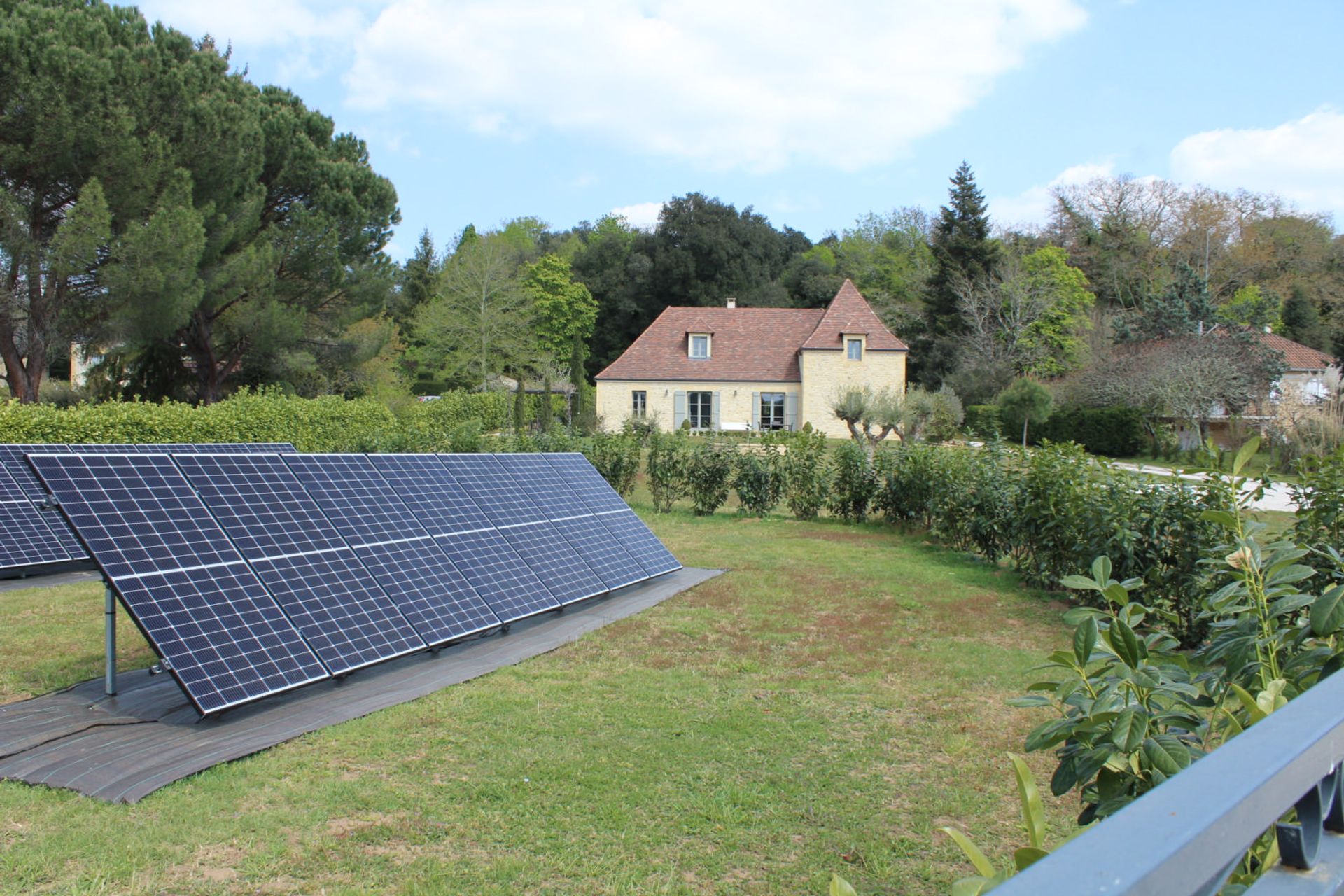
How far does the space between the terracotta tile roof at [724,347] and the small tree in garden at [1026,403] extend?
9.40 m

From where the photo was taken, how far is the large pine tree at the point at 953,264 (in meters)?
45.6

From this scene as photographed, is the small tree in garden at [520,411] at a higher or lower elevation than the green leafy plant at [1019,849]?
higher

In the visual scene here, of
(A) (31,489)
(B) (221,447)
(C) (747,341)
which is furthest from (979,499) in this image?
(C) (747,341)

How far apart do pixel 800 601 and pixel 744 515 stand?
7141 millimetres

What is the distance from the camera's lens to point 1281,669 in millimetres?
2045

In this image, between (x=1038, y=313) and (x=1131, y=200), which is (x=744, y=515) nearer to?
(x=1038, y=313)

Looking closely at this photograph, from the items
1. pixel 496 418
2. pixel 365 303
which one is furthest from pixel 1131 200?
pixel 365 303

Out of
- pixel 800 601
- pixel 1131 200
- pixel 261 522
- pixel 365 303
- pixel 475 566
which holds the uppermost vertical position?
pixel 1131 200

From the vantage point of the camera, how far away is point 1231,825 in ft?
2.98

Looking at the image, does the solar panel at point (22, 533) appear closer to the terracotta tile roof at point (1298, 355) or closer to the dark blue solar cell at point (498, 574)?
the dark blue solar cell at point (498, 574)

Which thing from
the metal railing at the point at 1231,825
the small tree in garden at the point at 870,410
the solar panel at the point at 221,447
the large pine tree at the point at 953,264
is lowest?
the metal railing at the point at 1231,825

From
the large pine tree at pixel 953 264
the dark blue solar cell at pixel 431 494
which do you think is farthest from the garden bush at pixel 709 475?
the large pine tree at pixel 953 264

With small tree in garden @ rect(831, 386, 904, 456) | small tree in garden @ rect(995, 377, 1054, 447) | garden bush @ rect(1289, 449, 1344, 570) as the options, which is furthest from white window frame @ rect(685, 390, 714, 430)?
garden bush @ rect(1289, 449, 1344, 570)

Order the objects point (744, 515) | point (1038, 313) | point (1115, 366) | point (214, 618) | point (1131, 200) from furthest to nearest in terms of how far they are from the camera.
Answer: point (1131, 200)
point (1038, 313)
point (1115, 366)
point (744, 515)
point (214, 618)
